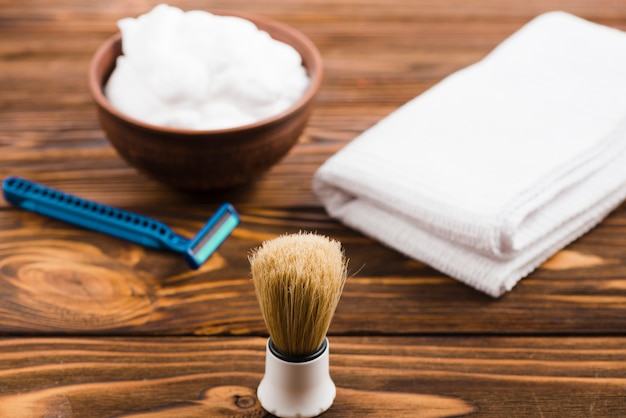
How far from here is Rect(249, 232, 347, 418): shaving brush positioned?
0.58 m

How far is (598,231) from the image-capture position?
845 mm

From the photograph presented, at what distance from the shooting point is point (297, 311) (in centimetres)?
58

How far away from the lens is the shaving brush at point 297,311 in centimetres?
58

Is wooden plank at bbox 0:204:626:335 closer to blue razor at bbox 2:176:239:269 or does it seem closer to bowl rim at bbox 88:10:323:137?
blue razor at bbox 2:176:239:269

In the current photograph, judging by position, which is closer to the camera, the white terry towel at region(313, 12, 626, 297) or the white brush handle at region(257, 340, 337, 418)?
the white brush handle at region(257, 340, 337, 418)

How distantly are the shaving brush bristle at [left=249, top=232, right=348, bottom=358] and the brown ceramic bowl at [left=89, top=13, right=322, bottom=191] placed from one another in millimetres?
222

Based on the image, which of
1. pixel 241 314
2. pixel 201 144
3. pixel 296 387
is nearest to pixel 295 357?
pixel 296 387

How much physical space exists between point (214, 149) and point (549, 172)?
0.31 m

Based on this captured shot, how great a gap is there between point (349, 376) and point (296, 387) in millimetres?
66

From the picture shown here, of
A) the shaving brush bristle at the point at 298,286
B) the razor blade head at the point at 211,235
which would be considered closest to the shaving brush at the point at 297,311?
the shaving brush bristle at the point at 298,286

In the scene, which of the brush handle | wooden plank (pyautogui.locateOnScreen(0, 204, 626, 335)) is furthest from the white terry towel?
the brush handle

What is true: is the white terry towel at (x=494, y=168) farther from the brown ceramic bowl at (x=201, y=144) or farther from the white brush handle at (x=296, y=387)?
the white brush handle at (x=296, y=387)

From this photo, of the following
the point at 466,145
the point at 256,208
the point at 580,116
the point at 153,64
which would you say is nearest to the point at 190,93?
the point at 153,64

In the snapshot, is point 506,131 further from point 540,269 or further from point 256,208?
point 256,208
